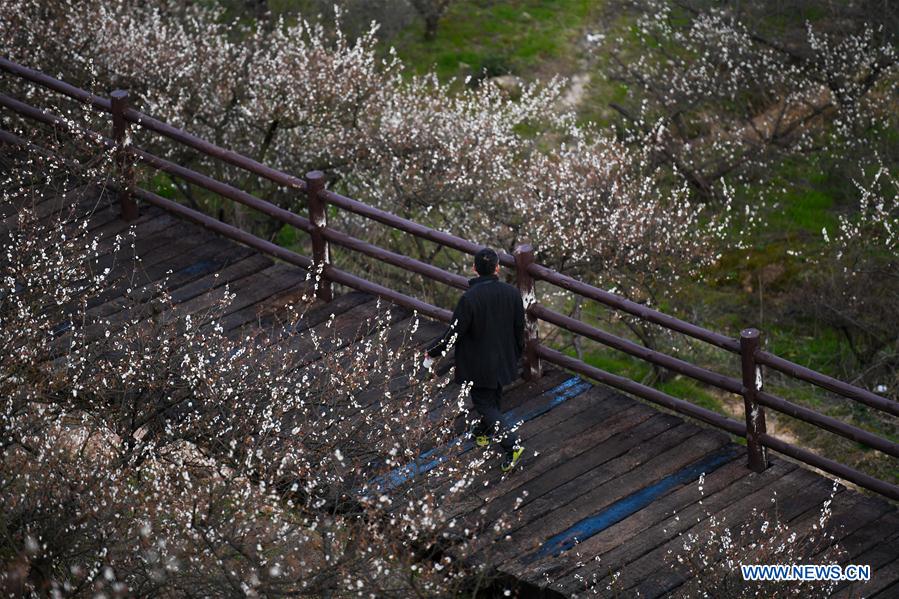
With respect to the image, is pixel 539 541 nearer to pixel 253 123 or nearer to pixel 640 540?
pixel 640 540

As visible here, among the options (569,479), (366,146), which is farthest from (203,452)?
(366,146)

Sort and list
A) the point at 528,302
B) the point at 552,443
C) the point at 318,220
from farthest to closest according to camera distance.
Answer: the point at 318,220, the point at 528,302, the point at 552,443

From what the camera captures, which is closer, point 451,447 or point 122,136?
point 451,447

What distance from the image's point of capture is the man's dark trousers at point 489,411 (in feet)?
29.6

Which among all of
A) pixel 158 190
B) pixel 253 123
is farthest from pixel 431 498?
pixel 158 190

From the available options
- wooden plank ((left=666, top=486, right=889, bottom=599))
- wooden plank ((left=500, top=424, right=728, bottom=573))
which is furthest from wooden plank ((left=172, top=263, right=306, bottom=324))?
wooden plank ((left=666, top=486, right=889, bottom=599))

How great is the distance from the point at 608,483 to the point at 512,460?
27.1 inches

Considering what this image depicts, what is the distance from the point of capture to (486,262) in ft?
29.7

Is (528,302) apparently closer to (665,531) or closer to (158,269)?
(665,531)

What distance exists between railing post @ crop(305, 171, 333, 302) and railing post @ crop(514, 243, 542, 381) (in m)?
1.77

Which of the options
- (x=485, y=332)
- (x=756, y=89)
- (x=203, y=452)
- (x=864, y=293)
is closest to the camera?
(x=203, y=452)

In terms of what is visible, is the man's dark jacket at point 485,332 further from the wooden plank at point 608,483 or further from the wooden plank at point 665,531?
the wooden plank at point 665,531

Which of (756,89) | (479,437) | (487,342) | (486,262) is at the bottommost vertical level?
(479,437)

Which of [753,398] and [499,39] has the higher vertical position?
[499,39]
